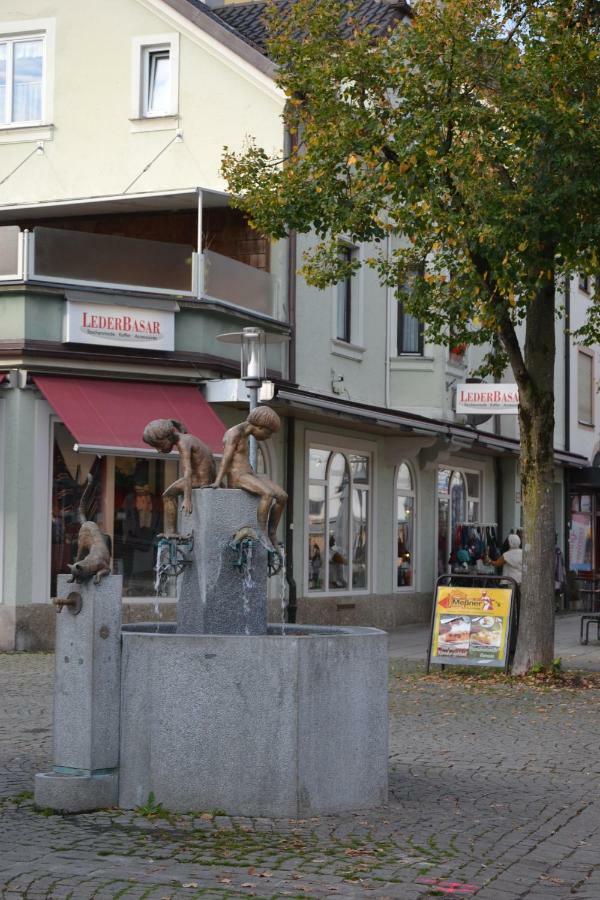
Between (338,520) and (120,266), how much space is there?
671cm

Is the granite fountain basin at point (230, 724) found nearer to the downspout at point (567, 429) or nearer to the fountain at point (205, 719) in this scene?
the fountain at point (205, 719)

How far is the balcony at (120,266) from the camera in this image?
64.2 feet

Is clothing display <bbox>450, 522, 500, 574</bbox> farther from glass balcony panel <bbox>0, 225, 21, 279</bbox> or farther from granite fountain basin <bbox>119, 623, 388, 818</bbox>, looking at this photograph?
granite fountain basin <bbox>119, 623, 388, 818</bbox>

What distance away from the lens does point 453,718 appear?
12805mm

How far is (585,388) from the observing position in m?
38.4

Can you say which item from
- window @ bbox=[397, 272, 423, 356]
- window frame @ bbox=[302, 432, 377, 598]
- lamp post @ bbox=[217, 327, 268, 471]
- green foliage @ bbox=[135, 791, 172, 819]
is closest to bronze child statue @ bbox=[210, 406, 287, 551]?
green foliage @ bbox=[135, 791, 172, 819]

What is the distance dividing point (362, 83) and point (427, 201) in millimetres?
1818

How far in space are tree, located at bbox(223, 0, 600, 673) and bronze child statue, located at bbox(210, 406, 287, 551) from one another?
243 inches

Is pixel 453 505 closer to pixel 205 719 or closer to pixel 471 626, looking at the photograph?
pixel 471 626

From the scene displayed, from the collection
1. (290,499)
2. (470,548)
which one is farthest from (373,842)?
(470,548)

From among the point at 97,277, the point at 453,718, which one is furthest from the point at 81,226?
the point at 453,718

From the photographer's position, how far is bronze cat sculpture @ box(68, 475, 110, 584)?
7980mm

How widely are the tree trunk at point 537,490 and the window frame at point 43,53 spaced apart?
1044 cm

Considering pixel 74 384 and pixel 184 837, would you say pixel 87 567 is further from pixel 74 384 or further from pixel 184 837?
pixel 74 384
